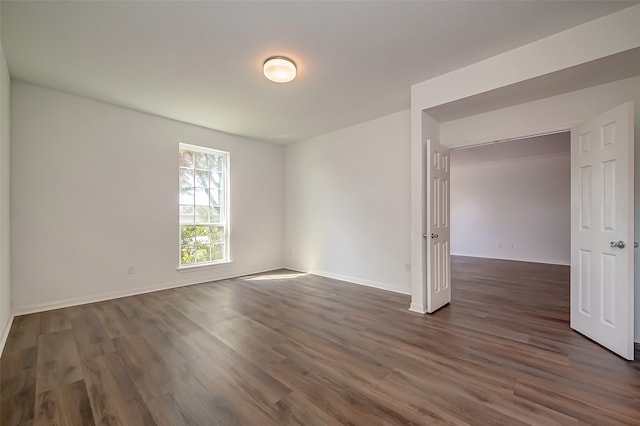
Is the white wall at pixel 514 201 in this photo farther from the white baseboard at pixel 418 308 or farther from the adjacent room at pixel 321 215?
the white baseboard at pixel 418 308

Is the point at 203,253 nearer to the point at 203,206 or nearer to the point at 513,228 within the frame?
the point at 203,206

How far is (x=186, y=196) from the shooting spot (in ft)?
15.1

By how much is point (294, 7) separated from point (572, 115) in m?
3.02

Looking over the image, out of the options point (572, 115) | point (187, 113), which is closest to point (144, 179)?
point (187, 113)

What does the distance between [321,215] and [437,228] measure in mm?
2425

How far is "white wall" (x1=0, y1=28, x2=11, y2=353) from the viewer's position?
8.14ft

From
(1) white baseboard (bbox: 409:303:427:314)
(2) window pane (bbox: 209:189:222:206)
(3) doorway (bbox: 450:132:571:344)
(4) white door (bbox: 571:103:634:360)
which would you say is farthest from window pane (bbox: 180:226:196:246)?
(4) white door (bbox: 571:103:634:360)

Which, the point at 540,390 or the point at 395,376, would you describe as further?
the point at 395,376

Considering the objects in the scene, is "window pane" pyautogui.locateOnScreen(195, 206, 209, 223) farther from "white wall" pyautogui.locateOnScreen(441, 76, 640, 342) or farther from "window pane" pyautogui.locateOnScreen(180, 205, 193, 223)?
"white wall" pyautogui.locateOnScreen(441, 76, 640, 342)

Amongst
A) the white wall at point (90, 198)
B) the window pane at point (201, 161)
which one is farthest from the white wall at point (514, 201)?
the white wall at point (90, 198)

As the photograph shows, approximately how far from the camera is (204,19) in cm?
214

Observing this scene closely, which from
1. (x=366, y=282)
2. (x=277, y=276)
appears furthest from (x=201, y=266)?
(x=366, y=282)

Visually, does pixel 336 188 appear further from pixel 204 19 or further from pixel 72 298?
pixel 72 298

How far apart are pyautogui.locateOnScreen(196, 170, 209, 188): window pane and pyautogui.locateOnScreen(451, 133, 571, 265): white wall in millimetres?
5652
